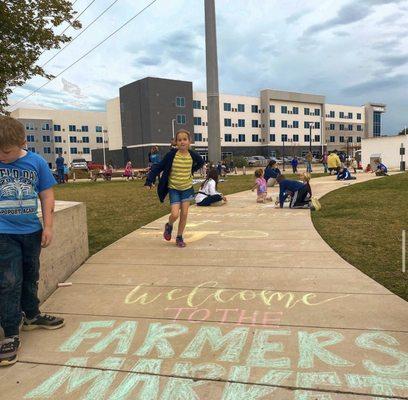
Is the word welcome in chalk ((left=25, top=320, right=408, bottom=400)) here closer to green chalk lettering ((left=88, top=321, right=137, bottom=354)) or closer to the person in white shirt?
green chalk lettering ((left=88, top=321, right=137, bottom=354))

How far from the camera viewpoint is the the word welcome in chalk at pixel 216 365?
8.32 ft

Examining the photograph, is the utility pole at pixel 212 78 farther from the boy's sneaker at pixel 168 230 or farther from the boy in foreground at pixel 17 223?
the boy in foreground at pixel 17 223

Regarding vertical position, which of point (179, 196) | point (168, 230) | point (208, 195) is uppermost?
point (179, 196)

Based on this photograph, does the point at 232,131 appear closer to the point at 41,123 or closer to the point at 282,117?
the point at 282,117

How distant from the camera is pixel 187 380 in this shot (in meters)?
2.65

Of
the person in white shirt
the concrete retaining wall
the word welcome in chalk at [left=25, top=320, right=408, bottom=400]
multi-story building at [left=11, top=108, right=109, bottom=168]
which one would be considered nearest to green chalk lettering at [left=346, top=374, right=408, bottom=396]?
the word welcome in chalk at [left=25, top=320, right=408, bottom=400]

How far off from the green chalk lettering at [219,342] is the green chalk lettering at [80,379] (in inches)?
21.2

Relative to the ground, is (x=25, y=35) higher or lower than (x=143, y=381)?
higher

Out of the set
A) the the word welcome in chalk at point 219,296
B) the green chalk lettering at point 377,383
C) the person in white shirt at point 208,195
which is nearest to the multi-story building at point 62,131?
the person in white shirt at point 208,195

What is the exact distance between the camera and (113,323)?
3541 millimetres

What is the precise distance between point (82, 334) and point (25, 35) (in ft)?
36.1

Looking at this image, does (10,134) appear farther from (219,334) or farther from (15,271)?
(219,334)

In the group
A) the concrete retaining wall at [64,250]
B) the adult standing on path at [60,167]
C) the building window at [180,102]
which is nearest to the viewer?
the concrete retaining wall at [64,250]

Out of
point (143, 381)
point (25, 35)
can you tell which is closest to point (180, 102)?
point (25, 35)
